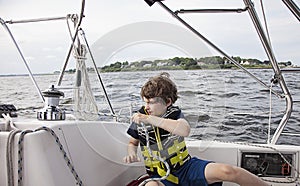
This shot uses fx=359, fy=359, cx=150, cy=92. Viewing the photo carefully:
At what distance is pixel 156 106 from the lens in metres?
1.17

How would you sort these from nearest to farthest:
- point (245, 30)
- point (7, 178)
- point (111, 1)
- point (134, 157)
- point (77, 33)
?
point (7, 178), point (134, 157), point (111, 1), point (77, 33), point (245, 30)

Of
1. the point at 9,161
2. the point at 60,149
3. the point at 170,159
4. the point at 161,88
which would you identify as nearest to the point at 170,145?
the point at 170,159

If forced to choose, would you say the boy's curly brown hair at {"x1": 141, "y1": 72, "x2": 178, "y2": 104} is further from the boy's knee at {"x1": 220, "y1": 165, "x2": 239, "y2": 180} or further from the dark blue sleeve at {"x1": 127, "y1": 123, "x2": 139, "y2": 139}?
the boy's knee at {"x1": 220, "y1": 165, "x2": 239, "y2": 180}

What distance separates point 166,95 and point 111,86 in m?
0.20

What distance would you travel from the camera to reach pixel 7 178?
2.77ft

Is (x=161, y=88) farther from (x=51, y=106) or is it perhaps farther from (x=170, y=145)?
(x=51, y=106)

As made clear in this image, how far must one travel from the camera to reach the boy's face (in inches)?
45.4

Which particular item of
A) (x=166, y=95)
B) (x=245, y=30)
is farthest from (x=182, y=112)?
(x=245, y=30)

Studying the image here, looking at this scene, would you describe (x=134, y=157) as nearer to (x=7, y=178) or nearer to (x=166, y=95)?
(x=166, y=95)

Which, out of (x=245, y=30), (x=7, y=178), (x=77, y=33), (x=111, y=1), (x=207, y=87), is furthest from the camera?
(x=245, y=30)

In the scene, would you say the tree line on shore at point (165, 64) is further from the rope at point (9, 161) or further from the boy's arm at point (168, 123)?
the rope at point (9, 161)

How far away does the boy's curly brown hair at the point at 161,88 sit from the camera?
1137mm

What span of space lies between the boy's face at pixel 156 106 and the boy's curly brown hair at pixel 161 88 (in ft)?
0.04

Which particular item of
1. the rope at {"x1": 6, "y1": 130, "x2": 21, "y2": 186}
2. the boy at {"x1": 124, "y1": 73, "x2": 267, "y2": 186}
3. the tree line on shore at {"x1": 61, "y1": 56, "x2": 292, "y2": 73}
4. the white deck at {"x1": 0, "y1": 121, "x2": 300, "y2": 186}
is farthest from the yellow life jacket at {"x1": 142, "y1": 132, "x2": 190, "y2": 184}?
the rope at {"x1": 6, "y1": 130, "x2": 21, "y2": 186}
